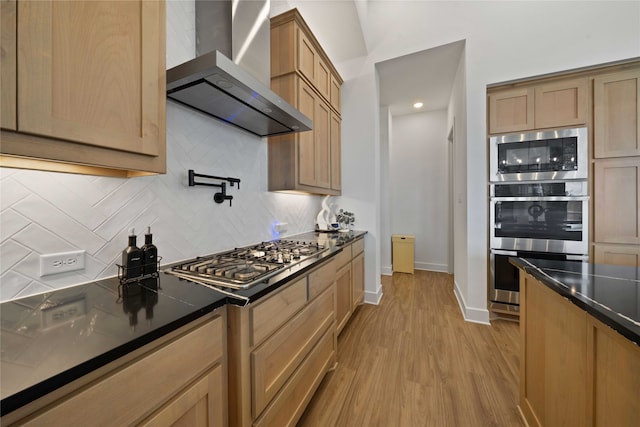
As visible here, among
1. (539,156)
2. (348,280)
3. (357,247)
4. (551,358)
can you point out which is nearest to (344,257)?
(348,280)

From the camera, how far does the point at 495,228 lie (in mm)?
2539

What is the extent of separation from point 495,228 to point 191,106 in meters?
2.97

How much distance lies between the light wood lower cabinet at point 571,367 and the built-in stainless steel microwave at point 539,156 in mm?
1581

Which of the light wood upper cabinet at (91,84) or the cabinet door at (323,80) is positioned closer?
the light wood upper cabinet at (91,84)

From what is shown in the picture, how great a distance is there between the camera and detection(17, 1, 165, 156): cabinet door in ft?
2.07

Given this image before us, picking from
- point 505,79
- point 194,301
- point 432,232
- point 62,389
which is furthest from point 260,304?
point 432,232

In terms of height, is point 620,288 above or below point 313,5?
below

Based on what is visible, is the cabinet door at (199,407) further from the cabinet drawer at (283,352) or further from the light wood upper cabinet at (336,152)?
the light wood upper cabinet at (336,152)

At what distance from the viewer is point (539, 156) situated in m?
2.43

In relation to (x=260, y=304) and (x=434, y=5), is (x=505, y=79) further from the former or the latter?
(x=260, y=304)

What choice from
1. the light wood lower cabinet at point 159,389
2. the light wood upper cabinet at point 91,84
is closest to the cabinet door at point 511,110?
the light wood upper cabinet at point 91,84

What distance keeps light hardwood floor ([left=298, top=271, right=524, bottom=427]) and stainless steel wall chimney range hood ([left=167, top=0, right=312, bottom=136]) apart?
1.87m

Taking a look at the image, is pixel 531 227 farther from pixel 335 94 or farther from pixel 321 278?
pixel 335 94

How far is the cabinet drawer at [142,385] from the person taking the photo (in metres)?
0.49
